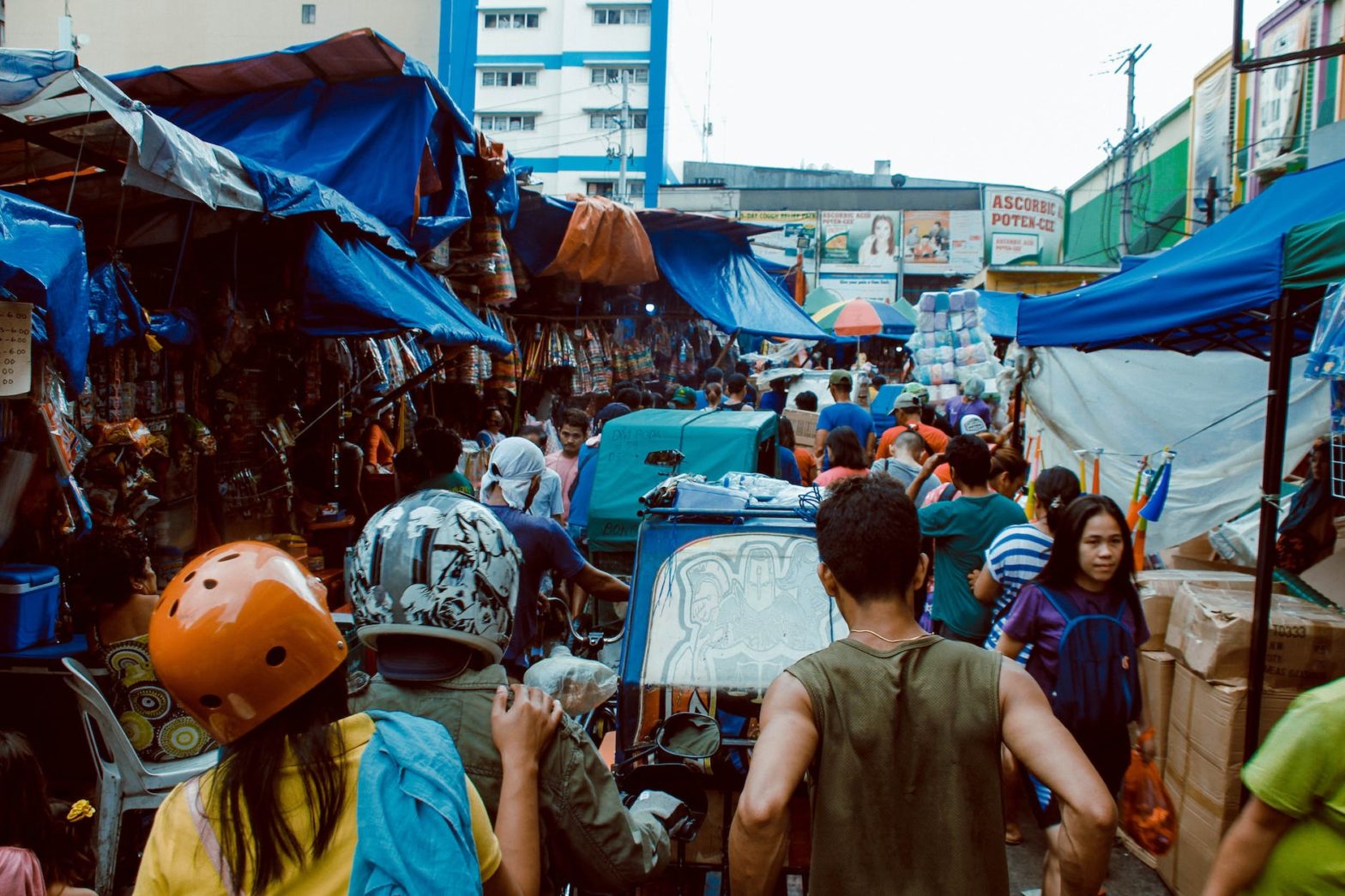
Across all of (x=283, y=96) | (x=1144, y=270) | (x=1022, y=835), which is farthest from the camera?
(x=283, y=96)

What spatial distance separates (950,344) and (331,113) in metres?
8.89

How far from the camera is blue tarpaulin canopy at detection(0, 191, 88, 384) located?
3.24 metres

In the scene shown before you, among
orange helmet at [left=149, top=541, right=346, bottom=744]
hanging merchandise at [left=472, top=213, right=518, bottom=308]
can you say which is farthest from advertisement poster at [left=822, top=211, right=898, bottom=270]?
orange helmet at [left=149, top=541, right=346, bottom=744]

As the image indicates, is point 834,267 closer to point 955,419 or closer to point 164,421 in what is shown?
point 955,419

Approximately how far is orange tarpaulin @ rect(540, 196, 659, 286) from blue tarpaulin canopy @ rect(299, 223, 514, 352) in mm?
4661

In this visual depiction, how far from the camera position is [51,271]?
3.32m

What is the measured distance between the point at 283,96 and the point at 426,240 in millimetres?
1584

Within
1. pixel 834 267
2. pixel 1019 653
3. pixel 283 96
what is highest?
pixel 834 267

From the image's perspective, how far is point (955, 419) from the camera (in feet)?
38.7

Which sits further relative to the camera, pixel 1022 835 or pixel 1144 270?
pixel 1144 270

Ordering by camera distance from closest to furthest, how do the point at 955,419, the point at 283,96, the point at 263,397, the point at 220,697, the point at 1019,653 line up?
the point at 220,697 → the point at 1019,653 → the point at 263,397 → the point at 283,96 → the point at 955,419

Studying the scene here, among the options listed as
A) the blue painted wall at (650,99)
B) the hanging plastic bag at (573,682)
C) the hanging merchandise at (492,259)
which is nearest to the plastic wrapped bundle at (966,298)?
the hanging merchandise at (492,259)

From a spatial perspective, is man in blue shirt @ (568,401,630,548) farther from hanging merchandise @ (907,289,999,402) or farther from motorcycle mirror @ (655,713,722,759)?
hanging merchandise @ (907,289,999,402)

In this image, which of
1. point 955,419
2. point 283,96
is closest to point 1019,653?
point 283,96
